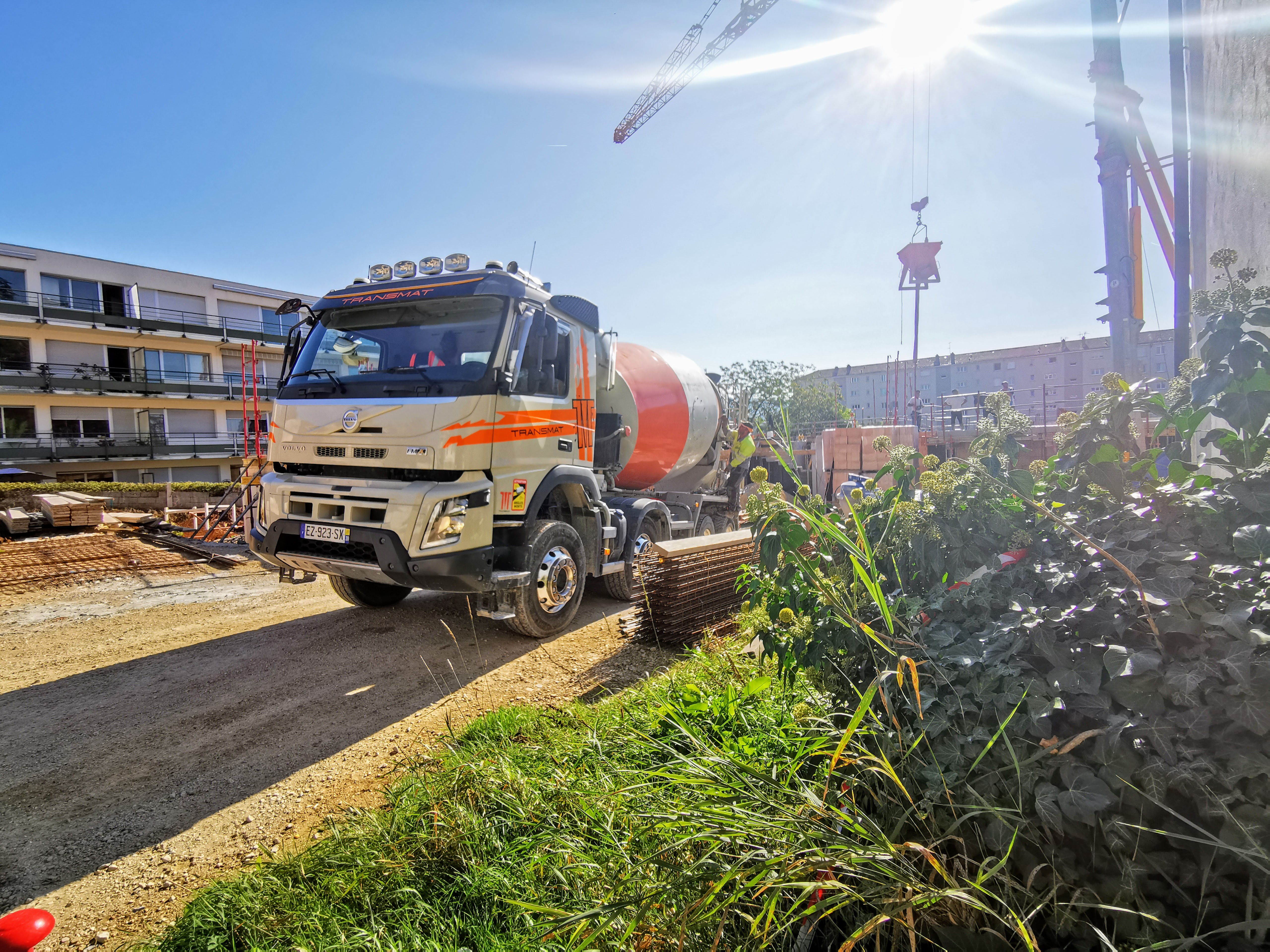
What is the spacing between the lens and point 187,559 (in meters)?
9.65

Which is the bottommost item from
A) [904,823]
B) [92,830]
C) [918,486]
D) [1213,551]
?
[92,830]

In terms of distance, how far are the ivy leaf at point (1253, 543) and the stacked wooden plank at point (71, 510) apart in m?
15.0

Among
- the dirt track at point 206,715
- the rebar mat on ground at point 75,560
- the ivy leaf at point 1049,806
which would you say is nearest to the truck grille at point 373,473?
the dirt track at point 206,715

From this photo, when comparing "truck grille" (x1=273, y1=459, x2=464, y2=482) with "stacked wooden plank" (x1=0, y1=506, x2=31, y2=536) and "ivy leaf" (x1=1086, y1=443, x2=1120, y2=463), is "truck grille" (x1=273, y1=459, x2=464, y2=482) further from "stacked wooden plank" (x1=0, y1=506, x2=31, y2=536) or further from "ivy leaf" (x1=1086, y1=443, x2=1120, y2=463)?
"stacked wooden plank" (x1=0, y1=506, x2=31, y2=536)

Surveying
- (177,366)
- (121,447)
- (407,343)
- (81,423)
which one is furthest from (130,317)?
(407,343)

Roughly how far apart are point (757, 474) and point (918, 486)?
1.93ft

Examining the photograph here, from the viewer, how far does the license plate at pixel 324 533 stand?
4926 mm

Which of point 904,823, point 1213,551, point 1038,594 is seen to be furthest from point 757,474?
point 1213,551

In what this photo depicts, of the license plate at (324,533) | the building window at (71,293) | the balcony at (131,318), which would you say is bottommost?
the license plate at (324,533)

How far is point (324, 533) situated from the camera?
5008mm

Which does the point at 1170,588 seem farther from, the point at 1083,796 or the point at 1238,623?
the point at 1083,796

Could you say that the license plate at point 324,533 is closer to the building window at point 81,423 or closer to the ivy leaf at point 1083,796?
the ivy leaf at point 1083,796

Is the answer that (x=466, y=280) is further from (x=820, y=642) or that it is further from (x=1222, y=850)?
(x=1222, y=850)

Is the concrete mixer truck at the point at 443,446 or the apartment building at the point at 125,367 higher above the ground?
the apartment building at the point at 125,367
